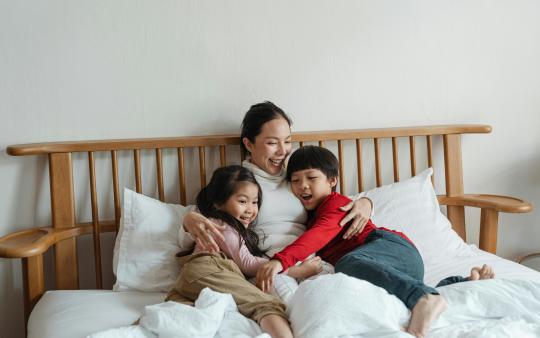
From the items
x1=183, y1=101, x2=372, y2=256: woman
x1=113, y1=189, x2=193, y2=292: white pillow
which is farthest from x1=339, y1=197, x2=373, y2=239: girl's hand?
x1=113, y1=189, x2=193, y2=292: white pillow

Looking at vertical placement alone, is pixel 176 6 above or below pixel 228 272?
above

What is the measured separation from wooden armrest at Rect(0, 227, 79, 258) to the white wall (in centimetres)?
12

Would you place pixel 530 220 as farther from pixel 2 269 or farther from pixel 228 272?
pixel 2 269

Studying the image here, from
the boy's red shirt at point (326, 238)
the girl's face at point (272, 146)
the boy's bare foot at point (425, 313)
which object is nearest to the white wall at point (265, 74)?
the girl's face at point (272, 146)

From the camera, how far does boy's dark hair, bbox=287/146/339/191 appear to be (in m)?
1.70

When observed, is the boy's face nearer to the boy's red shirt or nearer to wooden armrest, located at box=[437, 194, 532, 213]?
the boy's red shirt

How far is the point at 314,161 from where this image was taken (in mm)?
1702

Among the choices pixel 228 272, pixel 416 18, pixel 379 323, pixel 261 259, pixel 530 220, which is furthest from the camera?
pixel 530 220

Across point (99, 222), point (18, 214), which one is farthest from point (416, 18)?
point (18, 214)

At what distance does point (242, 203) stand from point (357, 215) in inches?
13.9

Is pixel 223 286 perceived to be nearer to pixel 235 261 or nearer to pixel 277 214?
pixel 235 261

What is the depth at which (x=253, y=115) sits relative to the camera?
179 cm

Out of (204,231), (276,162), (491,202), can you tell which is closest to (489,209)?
(491,202)

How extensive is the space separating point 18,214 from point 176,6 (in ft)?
2.79
